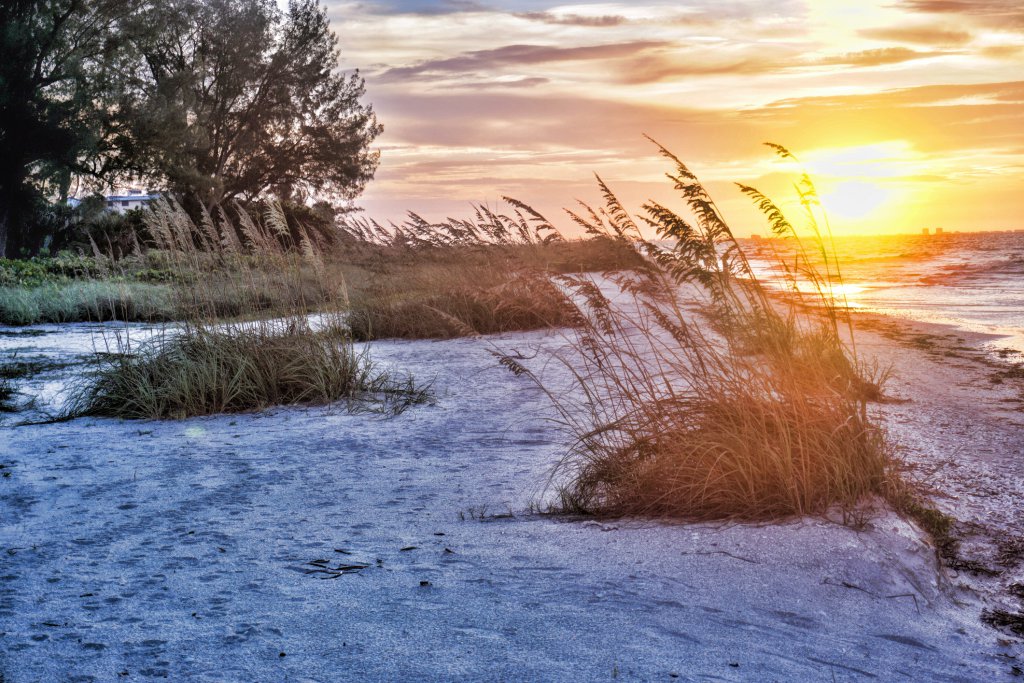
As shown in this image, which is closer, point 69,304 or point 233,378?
point 233,378

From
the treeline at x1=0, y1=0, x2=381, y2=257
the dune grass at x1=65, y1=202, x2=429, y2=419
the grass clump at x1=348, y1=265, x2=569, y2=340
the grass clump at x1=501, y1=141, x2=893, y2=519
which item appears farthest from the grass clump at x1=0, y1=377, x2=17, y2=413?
the treeline at x1=0, y1=0, x2=381, y2=257

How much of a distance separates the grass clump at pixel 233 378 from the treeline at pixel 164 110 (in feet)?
67.5

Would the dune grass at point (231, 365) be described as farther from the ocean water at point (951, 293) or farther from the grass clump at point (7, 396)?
the ocean water at point (951, 293)

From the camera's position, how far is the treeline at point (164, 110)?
2755 centimetres

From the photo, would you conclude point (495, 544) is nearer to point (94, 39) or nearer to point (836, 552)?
point (836, 552)

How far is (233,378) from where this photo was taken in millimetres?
7523

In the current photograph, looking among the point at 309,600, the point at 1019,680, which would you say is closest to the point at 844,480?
the point at 1019,680

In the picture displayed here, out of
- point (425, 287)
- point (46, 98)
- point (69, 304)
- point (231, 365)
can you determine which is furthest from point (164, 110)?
point (231, 365)

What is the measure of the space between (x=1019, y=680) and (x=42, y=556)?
396 cm

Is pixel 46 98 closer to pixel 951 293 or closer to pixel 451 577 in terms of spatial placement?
pixel 951 293

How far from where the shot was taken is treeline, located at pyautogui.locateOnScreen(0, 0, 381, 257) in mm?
27547

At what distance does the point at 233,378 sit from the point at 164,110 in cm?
2684

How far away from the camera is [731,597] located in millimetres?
3332

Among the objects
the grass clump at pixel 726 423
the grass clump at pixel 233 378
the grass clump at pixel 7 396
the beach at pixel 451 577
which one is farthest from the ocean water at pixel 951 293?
the grass clump at pixel 7 396
